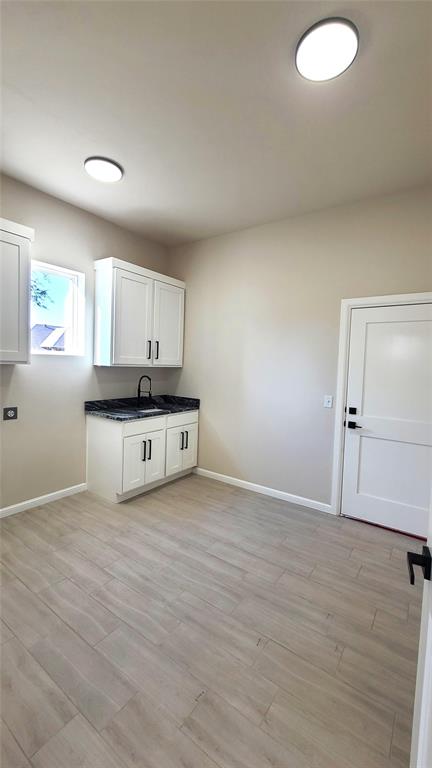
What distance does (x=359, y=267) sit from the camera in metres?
2.80

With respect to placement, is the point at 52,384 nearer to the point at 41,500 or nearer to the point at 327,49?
the point at 41,500

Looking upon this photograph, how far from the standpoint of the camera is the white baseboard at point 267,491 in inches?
121

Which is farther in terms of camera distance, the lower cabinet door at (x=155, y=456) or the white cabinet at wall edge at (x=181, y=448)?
the white cabinet at wall edge at (x=181, y=448)

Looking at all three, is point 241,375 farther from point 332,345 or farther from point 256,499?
point 256,499

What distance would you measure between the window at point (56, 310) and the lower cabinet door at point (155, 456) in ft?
3.92

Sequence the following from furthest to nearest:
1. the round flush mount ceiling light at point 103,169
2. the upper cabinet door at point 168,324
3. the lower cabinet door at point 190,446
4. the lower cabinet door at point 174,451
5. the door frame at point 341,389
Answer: the lower cabinet door at point 190,446 < the upper cabinet door at point 168,324 < the lower cabinet door at point 174,451 < the door frame at point 341,389 < the round flush mount ceiling light at point 103,169

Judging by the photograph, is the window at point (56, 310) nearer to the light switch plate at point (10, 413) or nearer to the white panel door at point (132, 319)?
the white panel door at point (132, 319)

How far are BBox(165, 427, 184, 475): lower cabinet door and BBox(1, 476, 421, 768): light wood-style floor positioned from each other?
927 millimetres

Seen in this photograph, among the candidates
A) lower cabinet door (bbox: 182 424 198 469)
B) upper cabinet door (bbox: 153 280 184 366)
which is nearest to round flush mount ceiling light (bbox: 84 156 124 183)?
upper cabinet door (bbox: 153 280 184 366)

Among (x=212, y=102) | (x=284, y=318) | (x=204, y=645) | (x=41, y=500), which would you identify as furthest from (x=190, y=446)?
(x=212, y=102)

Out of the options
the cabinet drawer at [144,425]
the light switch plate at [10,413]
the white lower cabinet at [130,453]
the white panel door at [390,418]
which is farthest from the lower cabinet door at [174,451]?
the white panel door at [390,418]

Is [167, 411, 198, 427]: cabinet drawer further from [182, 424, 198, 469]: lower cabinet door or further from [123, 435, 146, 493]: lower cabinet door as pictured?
[123, 435, 146, 493]: lower cabinet door

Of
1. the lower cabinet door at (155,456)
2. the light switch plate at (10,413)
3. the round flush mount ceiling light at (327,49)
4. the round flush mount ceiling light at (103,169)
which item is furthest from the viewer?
the lower cabinet door at (155,456)

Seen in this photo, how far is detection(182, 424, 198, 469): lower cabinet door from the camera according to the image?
379 centimetres
